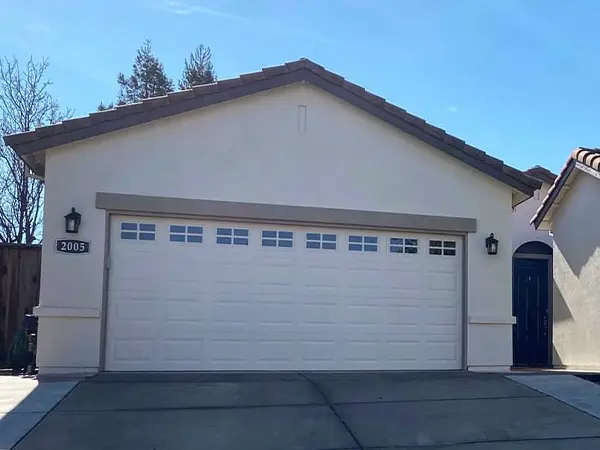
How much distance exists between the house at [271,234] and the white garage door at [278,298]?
0.07 ft

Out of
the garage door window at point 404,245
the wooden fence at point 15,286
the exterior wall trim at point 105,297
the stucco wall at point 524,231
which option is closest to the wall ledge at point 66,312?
the exterior wall trim at point 105,297

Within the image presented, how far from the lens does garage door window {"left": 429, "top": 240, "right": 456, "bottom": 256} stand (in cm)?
1090

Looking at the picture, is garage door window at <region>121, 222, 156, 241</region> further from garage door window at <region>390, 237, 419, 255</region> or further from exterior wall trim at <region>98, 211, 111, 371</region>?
garage door window at <region>390, 237, 419, 255</region>

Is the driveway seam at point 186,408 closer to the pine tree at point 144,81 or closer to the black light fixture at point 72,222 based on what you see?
the black light fixture at point 72,222

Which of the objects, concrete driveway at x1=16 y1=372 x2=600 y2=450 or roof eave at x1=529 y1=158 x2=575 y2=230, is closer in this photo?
concrete driveway at x1=16 y1=372 x2=600 y2=450

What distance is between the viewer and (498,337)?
35.5 ft

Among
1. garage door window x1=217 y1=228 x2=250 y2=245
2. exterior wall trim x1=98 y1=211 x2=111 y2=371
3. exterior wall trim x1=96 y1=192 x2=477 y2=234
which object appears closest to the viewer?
exterior wall trim x1=98 y1=211 x2=111 y2=371

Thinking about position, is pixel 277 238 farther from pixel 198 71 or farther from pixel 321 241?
pixel 198 71

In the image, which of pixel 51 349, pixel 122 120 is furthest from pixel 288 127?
pixel 51 349

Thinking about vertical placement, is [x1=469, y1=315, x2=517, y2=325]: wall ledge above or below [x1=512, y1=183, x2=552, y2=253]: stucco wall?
below

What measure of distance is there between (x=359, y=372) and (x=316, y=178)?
320 centimetres

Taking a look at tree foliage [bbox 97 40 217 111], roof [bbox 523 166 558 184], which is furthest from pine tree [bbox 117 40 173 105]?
roof [bbox 523 166 558 184]

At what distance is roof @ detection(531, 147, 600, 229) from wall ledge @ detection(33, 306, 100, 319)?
31.9 ft

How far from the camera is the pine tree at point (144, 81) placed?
87.9 feet
